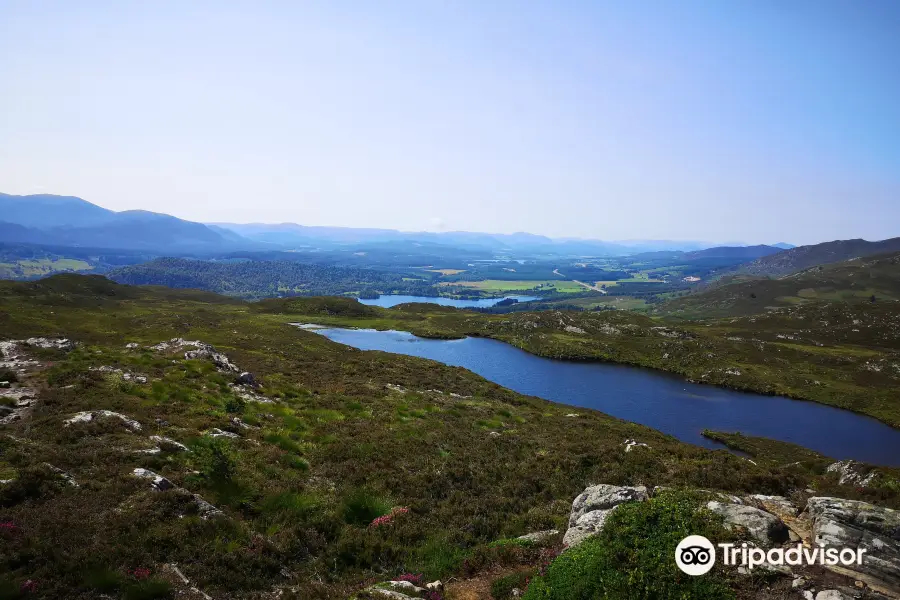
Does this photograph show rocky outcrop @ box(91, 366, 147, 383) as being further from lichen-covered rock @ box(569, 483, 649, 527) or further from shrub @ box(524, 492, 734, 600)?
lichen-covered rock @ box(569, 483, 649, 527)

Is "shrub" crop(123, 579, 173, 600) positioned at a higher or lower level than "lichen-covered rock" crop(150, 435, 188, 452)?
higher

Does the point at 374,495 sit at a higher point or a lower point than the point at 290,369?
higher

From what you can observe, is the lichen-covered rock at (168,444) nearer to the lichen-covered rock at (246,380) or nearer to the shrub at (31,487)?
the shrub at (31,487)

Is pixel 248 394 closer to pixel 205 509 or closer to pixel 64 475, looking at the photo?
pixel 64 475

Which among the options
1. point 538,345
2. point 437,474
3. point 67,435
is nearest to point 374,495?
point 437,474

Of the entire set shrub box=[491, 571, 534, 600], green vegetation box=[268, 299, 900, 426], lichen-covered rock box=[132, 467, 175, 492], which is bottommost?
green vegetation box=[268, 299, 900, 426]

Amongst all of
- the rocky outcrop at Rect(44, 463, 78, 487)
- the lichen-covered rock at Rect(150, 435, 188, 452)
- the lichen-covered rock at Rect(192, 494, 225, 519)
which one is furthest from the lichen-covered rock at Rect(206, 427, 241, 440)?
the lichen-covered rock at Rect(192, 494, 225, 519)

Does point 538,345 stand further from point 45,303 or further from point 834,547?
point 45,303
